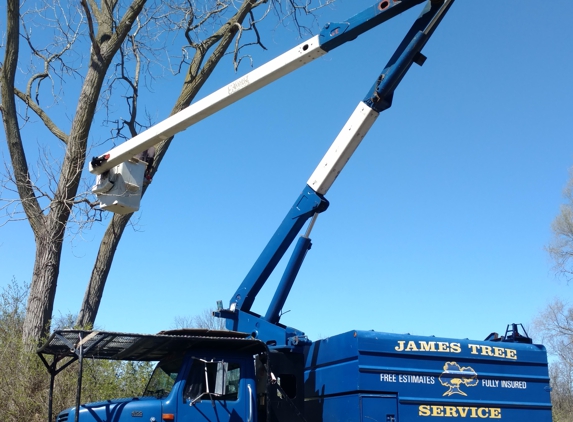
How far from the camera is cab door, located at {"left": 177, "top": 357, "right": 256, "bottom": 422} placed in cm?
716

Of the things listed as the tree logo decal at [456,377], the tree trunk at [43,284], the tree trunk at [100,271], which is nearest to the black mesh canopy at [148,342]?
the tree logo decal at [456,377]

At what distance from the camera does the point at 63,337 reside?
23.1 ft

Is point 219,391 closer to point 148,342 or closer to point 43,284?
point 148,342

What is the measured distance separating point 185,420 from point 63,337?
1.71m

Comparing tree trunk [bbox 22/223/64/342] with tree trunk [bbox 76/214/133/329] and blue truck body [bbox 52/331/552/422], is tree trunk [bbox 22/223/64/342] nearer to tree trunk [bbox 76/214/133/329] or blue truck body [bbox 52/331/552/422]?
tree trunk [bbox 76/214/133/329]

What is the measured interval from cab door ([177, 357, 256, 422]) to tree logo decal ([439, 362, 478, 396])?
2.43 meters

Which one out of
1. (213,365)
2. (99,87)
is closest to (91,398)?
(213,365)

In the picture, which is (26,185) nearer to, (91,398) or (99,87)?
(99,87)

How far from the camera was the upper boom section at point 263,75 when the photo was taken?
28.1 ft

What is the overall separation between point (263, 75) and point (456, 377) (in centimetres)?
491

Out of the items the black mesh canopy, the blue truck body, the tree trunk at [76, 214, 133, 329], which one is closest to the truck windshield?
the blue truck body

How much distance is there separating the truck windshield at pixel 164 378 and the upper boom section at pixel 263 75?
3439 millimetres

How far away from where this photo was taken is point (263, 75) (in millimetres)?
8859

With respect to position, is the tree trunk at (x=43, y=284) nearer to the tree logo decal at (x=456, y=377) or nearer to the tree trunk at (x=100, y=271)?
the tree trunk at (x=100, y=271)
